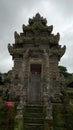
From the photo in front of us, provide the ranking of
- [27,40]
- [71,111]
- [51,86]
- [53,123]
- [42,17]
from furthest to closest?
[42,17]
[27,40]
[51,86]
[71,111]
[53,123]

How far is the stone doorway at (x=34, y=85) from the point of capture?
79.7ft

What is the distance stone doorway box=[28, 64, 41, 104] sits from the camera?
2430 centimetres

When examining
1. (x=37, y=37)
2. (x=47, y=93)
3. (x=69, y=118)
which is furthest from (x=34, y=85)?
(x=69, y=118)

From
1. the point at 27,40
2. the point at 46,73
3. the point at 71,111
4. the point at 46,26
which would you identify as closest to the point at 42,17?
the point at 46,26

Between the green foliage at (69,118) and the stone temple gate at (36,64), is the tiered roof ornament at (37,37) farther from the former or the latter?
the green foliage at (69,118)

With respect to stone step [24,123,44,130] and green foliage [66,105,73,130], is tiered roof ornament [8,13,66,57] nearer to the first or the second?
green foliage [66,105,73,130]

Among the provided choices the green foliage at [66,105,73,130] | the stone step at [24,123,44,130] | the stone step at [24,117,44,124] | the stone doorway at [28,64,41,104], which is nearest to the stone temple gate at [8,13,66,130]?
the stone doorway at [28,64,41,104]

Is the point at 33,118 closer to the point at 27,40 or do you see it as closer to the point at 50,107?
the point at 50,107

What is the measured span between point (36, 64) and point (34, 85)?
182 cm

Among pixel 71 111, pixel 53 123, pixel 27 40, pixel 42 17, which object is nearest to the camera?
pixel 53 123

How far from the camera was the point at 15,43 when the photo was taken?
25.9 m

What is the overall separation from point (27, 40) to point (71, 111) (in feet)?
27.7

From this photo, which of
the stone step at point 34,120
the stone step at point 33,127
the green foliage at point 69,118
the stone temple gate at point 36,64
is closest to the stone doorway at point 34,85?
the stone temple gate at point 36,64

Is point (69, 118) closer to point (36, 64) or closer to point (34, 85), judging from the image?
point (34, 85)
